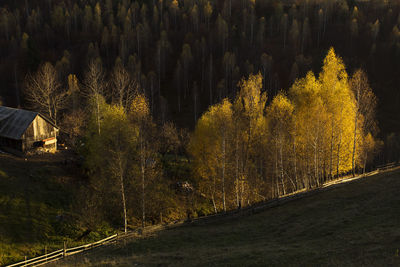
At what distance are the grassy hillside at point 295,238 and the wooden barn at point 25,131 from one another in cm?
2531

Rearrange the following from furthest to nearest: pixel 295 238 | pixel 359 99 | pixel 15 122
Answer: pixel 15 122 → pixel 359 99 → pixel 295 238

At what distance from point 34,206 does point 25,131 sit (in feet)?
46.0

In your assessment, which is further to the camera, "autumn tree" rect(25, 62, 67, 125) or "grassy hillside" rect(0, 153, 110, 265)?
"autumn tree" rect(25, 62, 67, 125)

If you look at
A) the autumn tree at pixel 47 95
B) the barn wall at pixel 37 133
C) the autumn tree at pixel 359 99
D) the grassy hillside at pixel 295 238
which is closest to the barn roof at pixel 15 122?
the barn wall at pixel 37 133

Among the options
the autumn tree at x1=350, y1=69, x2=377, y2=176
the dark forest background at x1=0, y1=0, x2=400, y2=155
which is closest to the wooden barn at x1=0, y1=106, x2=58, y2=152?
the dark forest background at x1=0, y1=0, x2=400, y2=155

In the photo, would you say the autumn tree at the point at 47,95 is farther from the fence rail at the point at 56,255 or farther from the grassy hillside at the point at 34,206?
the fence rail at the point at 56,255

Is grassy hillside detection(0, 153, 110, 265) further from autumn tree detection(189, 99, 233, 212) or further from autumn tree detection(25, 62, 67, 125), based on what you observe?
autumn tree detection(189, 99, 233, 212)

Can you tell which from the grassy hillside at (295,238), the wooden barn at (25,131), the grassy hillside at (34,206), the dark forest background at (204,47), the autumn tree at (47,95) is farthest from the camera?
the dark forest background at (204,47)

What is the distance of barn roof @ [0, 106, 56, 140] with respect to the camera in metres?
42.7

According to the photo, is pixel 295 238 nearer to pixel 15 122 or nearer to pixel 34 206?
pixel 34 206

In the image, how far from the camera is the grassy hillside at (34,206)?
28150mm

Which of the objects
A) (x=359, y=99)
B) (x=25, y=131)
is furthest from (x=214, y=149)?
(x=25, y=131)

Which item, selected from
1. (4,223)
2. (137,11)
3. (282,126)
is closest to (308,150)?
(282,126)

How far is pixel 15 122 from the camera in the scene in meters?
44.2
